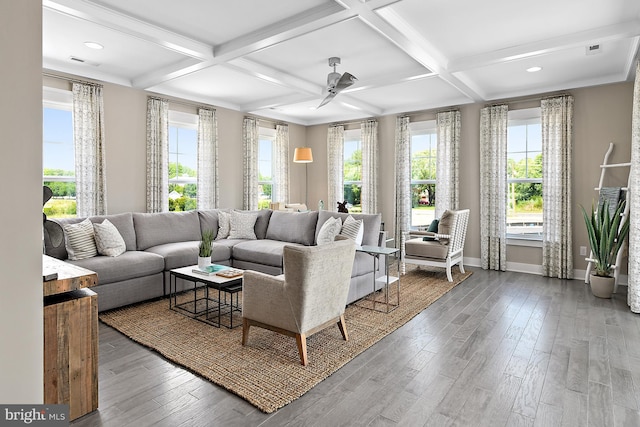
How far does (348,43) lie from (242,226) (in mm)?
2967

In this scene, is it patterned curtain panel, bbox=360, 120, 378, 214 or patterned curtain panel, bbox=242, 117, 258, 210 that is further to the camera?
patterned curtain panel, bbox=360, 120, 378, 214

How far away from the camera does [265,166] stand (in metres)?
7.64

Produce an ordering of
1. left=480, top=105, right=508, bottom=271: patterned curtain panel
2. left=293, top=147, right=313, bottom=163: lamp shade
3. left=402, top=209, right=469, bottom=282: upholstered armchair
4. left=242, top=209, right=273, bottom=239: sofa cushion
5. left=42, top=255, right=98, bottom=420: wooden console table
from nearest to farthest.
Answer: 1. left=42, top=255, right=98, bottom=420: wooden console table
2. left=402, top=209, right=469, bottom=282: upholstered armchair
3. left=242, top=209, right=273, bottom=239: sofa cushion
4. left=480, top=105, right=508, bottom=271: patterned curtain panel
5. left=293, top=147, right=313, bottom=163: lamp shade

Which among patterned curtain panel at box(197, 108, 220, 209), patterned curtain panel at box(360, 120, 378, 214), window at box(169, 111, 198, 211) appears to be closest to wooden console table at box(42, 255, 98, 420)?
window at box(169, 111, 198, 211)

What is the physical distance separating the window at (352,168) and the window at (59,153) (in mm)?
4863

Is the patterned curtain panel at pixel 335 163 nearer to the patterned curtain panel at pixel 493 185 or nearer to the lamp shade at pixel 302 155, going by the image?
the lamp shade at pixel 302 155

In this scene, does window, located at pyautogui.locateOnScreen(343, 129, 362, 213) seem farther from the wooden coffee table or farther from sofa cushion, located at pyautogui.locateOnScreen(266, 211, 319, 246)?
the wooden coffee table

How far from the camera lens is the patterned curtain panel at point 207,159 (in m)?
6.29

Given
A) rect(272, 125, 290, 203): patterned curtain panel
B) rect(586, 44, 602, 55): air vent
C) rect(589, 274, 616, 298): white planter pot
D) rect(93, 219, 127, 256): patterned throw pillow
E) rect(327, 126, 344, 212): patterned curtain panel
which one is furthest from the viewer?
rect(327, 126, 344, 212): patterned curtain panel

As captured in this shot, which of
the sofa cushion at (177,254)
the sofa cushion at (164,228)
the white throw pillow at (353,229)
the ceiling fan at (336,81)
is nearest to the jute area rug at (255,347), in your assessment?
the sofa cushion at (177,254)

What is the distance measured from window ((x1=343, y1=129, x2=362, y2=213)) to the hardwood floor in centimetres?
441

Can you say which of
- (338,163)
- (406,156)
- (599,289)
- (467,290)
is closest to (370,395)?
(467,290)

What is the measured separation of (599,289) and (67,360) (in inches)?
206

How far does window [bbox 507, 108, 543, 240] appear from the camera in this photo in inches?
228
